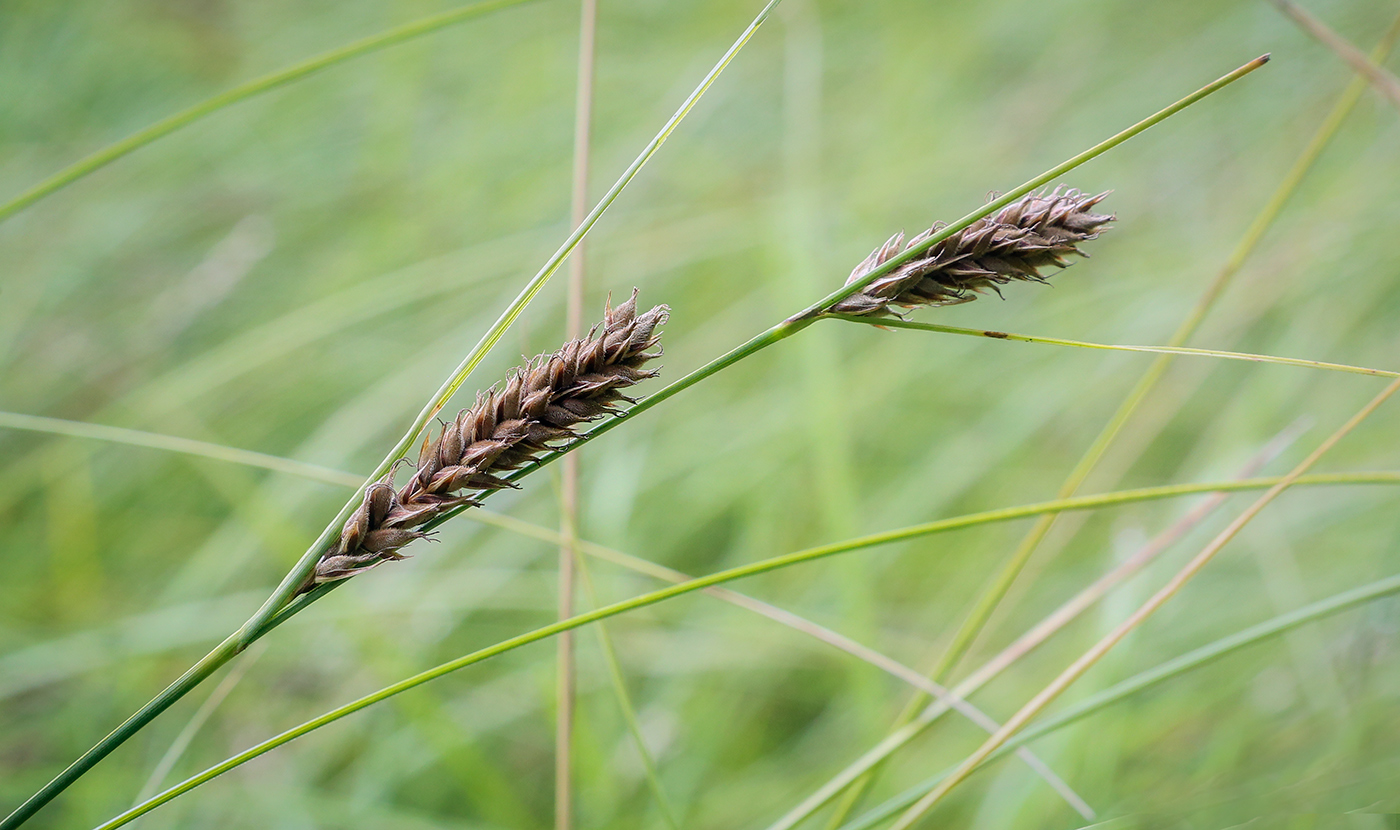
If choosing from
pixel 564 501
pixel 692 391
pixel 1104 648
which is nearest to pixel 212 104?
pixel 564 501

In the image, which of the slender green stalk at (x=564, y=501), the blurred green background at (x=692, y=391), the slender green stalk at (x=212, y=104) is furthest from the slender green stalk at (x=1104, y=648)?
the slender green stalk at (x=212, y=104)

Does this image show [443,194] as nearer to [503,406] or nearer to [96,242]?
[96,242]

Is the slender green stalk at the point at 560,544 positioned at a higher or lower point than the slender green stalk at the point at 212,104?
lower

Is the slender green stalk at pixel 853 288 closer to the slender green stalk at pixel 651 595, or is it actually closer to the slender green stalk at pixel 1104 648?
the slender green stalk at pixel 651 595

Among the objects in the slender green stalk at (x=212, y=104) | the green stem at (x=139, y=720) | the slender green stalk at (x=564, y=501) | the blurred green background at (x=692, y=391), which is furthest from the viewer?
the blurred green background at (x=692, y=391)

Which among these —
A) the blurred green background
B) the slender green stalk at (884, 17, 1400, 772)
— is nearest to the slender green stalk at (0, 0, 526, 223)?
the blurred green background

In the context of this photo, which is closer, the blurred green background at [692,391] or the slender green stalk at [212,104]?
the slender green stalk at [212,104]

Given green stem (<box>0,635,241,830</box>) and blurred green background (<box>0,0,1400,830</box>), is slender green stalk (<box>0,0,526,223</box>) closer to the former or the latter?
green stem (<box>0,635,241,830</box>)
